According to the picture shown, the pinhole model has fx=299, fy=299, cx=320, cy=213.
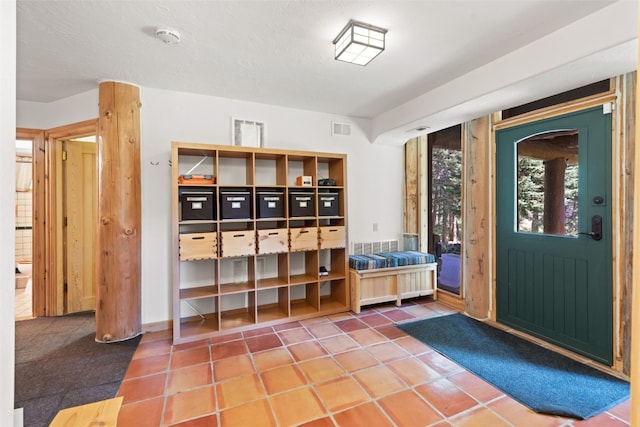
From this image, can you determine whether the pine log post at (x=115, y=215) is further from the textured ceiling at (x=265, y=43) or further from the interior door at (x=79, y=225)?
the interior door at (x=79, y=225)

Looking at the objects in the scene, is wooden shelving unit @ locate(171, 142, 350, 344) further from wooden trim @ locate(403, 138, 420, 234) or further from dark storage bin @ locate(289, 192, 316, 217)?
wooden trim @ locate(403, 138, 420, 234)

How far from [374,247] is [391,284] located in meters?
0.62

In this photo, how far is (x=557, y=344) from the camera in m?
2.69

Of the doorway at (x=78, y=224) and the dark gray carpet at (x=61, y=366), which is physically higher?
the doorway at (x=78, y=224)

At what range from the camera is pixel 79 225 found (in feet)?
12.0

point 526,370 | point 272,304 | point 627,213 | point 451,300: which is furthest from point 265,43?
point 451,300

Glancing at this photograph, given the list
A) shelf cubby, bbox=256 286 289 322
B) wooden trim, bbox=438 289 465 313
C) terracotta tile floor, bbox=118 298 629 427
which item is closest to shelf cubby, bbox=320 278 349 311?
shelf cubby, bbox=256 286 289 322

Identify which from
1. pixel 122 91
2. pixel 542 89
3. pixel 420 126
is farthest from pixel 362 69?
pixel 122 91

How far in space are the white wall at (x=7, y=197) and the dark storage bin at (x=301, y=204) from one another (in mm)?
2808

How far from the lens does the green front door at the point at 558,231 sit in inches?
93.8

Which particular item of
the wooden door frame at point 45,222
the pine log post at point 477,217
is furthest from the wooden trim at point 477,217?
the wooden door frame at point 45,222

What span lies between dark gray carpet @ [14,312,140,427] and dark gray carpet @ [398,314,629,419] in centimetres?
264

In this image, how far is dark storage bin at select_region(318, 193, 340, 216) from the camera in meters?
3.46

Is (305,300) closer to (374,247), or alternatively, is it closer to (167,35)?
(374,247)
